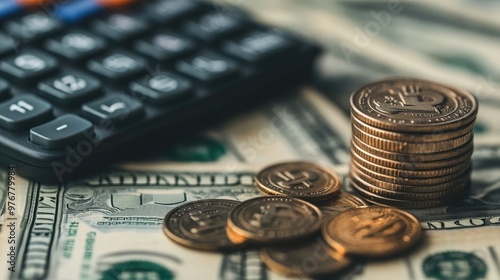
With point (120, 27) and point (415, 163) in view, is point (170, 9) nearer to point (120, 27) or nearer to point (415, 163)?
point (120, 27)

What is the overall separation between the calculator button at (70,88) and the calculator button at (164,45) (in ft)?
0.24

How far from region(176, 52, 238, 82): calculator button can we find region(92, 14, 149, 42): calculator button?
0.21 ft

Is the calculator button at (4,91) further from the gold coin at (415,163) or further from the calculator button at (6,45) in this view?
the gold coin at (415,163)

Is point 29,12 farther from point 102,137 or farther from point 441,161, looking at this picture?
point 441,161

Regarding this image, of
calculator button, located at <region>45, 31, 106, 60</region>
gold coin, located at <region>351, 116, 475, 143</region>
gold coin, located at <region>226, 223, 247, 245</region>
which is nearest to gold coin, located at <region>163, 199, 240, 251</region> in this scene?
gold coin, located at <region>226, 223, 247, 245</region>

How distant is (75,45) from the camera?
2.40 ft

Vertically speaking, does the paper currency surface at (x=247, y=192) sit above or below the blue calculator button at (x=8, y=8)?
below

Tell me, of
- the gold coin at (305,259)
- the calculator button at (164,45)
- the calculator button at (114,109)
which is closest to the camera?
the gold coin at (305,259)

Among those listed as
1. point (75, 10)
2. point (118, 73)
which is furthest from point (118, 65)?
point (75, 10)

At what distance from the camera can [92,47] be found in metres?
0.73

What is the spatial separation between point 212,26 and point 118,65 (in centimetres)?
12

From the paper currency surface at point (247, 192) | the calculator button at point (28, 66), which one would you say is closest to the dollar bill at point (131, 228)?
the paper currency surface at point (247, 192)

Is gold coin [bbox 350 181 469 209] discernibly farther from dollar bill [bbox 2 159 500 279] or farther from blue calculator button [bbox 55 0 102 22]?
blue calculator button [bbox 55 0 102 22]

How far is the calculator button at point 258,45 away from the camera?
0.73 metres
